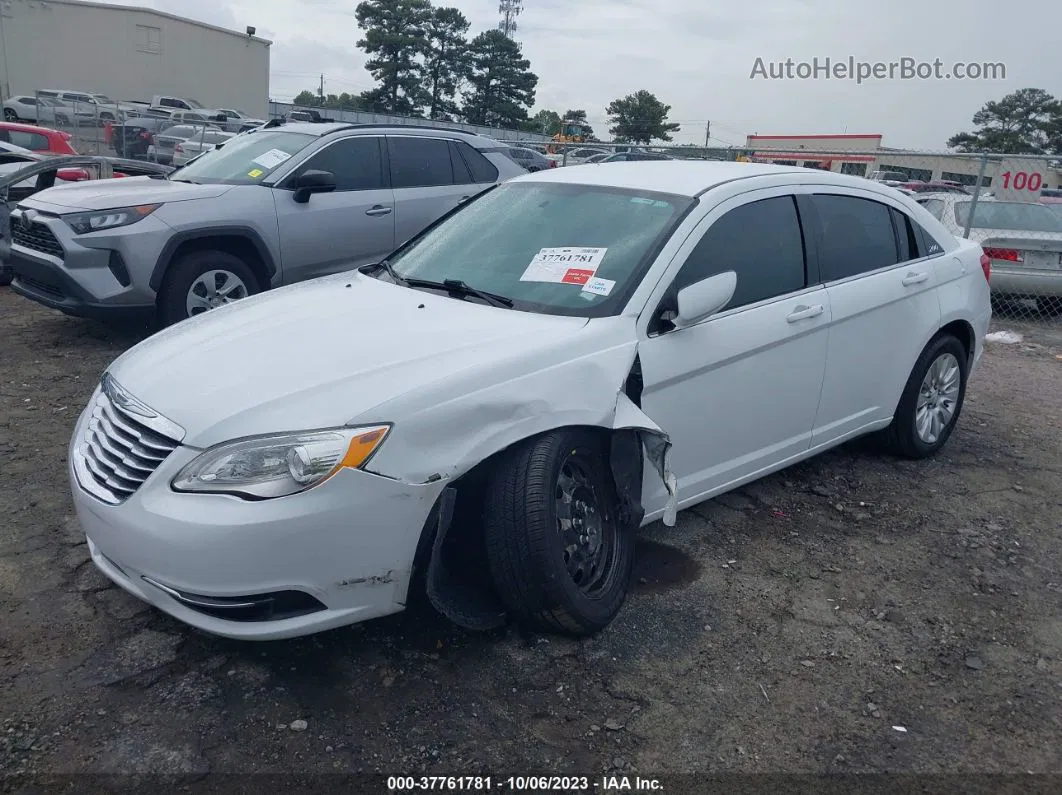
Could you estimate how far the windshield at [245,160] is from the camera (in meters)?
7.15

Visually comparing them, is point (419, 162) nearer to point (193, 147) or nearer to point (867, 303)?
point (867, 303)

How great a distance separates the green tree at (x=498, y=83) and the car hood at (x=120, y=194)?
196ft

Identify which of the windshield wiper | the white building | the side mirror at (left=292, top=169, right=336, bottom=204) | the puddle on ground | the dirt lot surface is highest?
the white building

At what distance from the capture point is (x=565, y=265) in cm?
373

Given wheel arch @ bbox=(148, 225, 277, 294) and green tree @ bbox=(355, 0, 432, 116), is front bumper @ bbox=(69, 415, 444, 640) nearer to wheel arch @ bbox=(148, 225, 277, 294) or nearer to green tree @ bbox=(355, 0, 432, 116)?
wheel arch @ bbox=(148, 225, 277, 294)

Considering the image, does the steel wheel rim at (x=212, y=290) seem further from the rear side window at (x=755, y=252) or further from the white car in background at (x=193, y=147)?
the white car in background at (x=193, y=147)

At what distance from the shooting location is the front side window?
728 centimetres

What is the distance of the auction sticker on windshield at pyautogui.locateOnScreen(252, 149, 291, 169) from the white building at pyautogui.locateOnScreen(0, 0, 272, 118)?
41.0 metres

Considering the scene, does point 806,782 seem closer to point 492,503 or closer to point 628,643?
point 628,643

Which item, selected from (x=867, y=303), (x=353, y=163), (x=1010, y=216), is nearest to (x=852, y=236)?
(x=867, y=303)

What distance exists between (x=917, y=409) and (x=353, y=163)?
188 inches

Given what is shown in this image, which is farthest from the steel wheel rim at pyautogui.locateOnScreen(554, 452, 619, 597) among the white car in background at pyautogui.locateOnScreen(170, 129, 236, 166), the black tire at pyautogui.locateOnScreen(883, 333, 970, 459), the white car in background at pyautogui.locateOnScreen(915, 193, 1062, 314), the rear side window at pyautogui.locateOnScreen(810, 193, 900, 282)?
the white car in background at pyautogui.locateOnScreen(170, 129, 236, 166)

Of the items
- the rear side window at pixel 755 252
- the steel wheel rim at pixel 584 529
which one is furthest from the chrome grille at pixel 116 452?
the rear side window at pixel 755 252

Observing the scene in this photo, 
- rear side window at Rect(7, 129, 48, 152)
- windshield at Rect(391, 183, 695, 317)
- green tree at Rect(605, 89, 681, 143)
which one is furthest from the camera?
green tree at Rect(605, 89, 681, 143)
